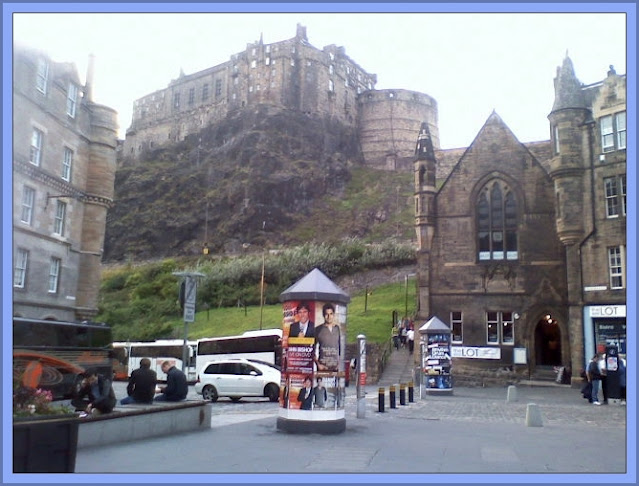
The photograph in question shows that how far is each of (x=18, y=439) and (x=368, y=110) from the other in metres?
94.5

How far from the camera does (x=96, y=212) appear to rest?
17.5 meters

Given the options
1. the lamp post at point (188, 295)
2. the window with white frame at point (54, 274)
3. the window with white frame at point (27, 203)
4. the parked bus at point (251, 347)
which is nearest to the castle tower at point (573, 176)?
the parked bus at point (251, 347)

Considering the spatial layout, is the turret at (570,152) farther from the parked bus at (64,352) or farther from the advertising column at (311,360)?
the parked bus at (64,352)

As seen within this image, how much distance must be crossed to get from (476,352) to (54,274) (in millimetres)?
21564

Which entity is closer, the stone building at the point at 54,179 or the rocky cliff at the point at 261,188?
the stone building at the point at 54,179

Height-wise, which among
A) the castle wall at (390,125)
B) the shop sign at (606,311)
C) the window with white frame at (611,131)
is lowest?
the shop sign at (606,311)

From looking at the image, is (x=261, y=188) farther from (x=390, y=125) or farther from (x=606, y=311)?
(x=606, y=311)

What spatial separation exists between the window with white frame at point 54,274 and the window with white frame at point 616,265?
19.8 meters

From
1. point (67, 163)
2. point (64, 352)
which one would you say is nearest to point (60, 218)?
point (67, 163)

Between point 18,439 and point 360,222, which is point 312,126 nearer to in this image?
point 360,222

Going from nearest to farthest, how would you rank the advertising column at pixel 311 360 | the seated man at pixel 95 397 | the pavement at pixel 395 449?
the pavement at pixel 395 449 → the seated man at pixel 95 397 → the advertising column at pixel 311 360

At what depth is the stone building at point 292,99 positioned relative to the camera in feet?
295

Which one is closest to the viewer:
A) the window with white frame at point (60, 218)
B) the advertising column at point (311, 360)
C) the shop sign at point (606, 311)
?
the window with white frame at point (60, 218)

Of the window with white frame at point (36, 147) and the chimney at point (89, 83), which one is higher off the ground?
the chimney at point (89, 83)
